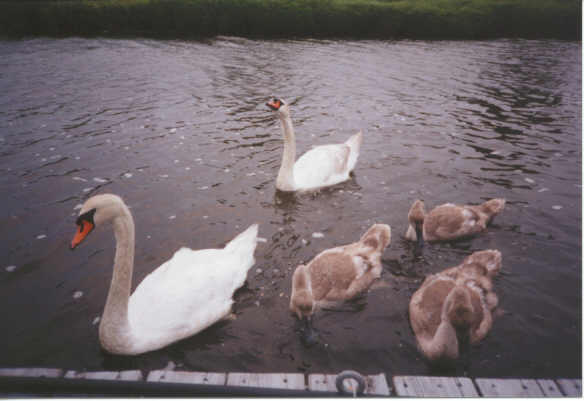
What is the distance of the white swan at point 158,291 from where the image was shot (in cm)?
416

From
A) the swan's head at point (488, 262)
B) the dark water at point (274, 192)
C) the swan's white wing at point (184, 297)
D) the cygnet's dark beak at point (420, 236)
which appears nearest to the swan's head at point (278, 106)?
the dark water at point (274, 192)

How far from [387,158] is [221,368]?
7547mm

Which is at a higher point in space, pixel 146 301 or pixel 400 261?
pixel 146 301

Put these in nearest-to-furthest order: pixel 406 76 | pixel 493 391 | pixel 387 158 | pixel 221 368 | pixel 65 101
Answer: pixel 493 391, pixel 221 368, pixel 387 158, pixel 65 101, pixel 406 76

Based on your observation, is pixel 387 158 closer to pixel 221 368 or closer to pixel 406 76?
pixel 221 368

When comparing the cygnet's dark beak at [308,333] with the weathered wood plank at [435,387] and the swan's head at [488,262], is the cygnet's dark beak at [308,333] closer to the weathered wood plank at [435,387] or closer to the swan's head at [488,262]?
the weathered wood plank at [435,387]

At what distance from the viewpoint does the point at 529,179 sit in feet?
29.5

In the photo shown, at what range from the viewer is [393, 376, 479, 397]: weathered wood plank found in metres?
3.65

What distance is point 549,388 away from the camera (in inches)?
144

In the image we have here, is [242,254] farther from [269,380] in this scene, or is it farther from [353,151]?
[353,151]

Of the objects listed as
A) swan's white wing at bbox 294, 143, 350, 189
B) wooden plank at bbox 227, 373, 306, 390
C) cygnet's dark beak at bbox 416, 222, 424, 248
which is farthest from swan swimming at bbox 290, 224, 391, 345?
swan's white wing at bbox 294, 143, 350, 189

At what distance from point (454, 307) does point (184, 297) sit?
3.11 m

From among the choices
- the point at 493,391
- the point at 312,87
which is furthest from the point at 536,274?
the point at 312,87

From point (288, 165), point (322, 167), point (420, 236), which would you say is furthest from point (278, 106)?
point (420, 236)
